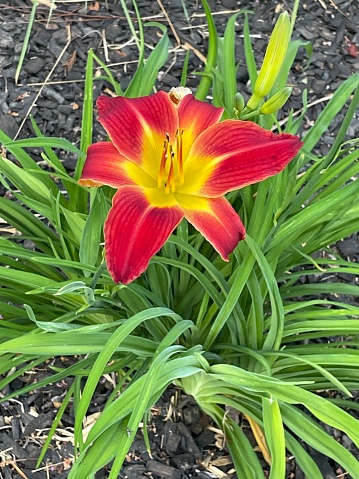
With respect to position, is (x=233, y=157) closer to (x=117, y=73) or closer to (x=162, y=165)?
(x=162, y=165)

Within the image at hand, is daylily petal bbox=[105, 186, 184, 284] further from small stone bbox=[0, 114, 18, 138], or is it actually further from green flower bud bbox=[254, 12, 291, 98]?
small stone bbox=[0, 114, 18, 138]

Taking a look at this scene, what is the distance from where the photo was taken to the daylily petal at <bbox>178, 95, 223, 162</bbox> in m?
0.85

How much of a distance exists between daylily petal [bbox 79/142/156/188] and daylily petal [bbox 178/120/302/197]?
2.7 inches

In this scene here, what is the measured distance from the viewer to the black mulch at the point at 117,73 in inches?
47.0

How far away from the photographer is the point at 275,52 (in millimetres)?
768

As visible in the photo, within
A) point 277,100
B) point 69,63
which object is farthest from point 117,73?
point 277,100

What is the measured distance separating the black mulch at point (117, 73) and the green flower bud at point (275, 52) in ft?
2.24

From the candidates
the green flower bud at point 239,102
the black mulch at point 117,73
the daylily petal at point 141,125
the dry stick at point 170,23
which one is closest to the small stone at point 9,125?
the black mulch at point 117,73

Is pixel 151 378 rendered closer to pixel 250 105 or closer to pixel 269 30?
pixel 250 105

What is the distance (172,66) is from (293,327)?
3.19 ft

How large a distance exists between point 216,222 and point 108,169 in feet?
0.55

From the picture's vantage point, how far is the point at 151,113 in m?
0.84

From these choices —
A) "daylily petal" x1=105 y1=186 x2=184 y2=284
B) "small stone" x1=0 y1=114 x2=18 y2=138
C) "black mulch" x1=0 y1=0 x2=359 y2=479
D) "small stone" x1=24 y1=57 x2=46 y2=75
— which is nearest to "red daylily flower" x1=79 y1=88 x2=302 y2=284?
"daylily petal" x1=105 y1=186 x2=184 y2=284

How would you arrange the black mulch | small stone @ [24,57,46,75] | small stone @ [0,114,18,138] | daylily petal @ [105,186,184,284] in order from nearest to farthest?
daylily petal @ [105,186,184,284], the black mulch, small stone @ [0,114,18,138], small stone @ [24,57,46,75]
